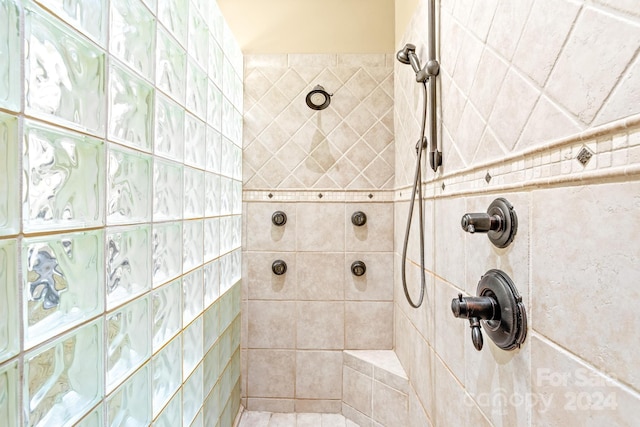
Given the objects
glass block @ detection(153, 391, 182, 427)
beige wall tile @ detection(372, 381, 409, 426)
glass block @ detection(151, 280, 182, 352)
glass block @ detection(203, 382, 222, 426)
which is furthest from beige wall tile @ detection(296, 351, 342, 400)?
glass block @ detection(151, 280, 182, 352)

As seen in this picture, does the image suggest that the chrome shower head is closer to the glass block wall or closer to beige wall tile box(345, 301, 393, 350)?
the glass block wall

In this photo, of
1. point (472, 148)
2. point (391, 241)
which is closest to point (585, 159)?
point (472, 148)

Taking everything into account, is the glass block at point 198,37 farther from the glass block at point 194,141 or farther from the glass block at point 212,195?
the glass block at point 212,195

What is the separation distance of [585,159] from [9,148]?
88cm

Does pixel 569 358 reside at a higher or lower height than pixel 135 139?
lower

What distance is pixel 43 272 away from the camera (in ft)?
1.79

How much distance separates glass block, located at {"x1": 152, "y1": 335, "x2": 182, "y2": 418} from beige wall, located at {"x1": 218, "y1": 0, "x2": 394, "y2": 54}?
65.1 inches

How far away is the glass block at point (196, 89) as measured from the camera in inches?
44.6

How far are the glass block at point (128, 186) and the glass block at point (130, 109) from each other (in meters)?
0.03

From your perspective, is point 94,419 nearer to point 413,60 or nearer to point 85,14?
point 85,14

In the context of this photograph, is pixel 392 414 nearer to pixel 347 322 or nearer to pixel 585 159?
pixel 347 322

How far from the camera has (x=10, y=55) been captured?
480mm

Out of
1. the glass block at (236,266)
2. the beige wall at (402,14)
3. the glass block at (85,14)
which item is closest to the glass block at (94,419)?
the glass block at (85,14)

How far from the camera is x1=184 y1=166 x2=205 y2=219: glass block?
44.9 inches
